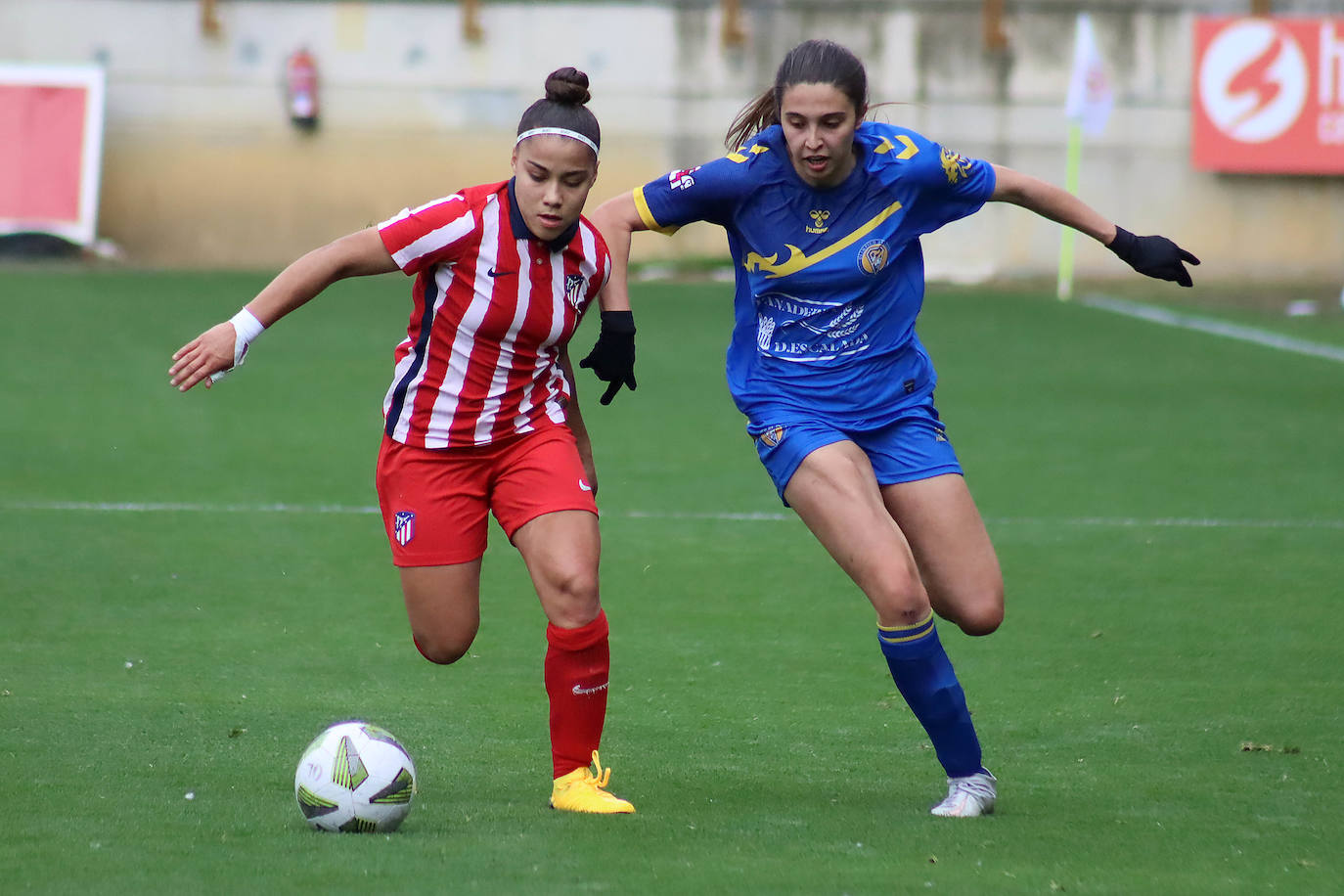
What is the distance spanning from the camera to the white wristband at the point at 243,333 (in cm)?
469

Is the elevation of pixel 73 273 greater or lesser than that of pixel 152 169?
lesser

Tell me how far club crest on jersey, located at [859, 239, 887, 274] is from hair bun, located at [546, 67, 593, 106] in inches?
34.1

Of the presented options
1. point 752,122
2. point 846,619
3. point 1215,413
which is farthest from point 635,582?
point 1215,413

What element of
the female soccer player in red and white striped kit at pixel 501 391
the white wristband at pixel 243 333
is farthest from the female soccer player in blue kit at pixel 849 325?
the white wristband at pixel 243 333

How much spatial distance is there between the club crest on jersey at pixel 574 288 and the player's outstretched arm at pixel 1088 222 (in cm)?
119

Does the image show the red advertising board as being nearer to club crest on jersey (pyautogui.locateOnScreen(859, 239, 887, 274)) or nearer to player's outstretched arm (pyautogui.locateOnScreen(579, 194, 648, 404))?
club crest on jersey (pyautogui.locateOnScreen(859, 239, 887, 274))

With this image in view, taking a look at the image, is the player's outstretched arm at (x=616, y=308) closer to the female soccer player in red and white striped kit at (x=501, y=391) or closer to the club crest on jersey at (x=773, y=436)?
the female soccer player in red and white striped kit at (x=501, y=391)

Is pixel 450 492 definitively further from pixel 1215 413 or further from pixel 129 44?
pixel 129 44

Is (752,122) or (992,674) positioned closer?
(752,122)

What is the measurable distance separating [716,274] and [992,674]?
17284 mm

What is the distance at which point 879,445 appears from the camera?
523 cm

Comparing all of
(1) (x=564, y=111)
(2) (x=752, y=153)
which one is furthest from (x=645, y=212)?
(1) (x=564, y=111)

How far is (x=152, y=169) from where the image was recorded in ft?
79.3

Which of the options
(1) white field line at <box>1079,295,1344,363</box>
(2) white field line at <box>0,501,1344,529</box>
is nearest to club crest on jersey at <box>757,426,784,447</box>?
(2) white field line at <box>0,501,1344,529</box>
